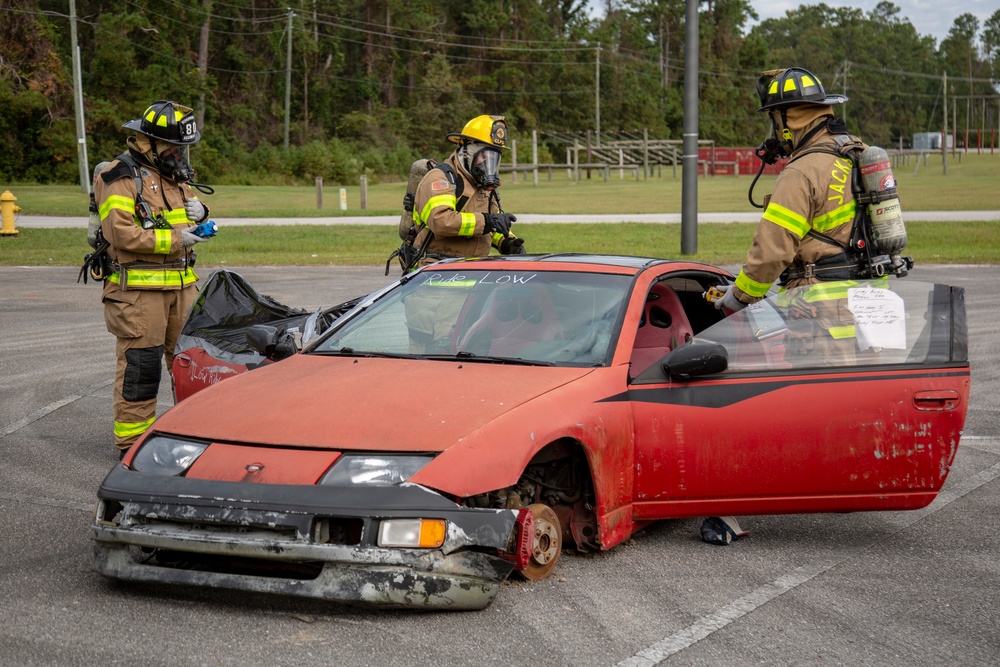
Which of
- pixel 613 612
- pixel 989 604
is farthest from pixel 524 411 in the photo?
pixel 989 604

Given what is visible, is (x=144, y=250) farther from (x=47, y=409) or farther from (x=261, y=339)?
(x=47, y=409)

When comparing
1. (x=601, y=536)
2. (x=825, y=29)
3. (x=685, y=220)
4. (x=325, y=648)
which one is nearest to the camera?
(x=325, y=648)

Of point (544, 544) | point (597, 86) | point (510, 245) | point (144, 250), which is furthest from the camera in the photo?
point (597, 86)

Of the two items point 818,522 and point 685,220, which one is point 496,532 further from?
point 685,220

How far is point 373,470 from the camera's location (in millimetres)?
4141

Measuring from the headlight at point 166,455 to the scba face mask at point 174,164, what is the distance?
302cm

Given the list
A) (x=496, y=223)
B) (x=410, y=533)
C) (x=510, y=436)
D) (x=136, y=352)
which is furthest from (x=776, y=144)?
(x=136, y=352)

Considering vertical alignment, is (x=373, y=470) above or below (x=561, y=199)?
above

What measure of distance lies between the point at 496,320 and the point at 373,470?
142 cm

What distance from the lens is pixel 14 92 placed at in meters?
54.7

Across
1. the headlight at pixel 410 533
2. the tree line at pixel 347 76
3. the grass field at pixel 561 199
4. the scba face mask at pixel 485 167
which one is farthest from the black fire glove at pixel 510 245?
the tree line at pixel 347 76

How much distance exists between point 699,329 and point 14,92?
179 feet

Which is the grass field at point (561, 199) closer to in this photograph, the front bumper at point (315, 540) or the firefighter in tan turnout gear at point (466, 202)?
the firefighter in tan turnout gear at point (466, 202)

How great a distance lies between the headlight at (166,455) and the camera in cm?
440
